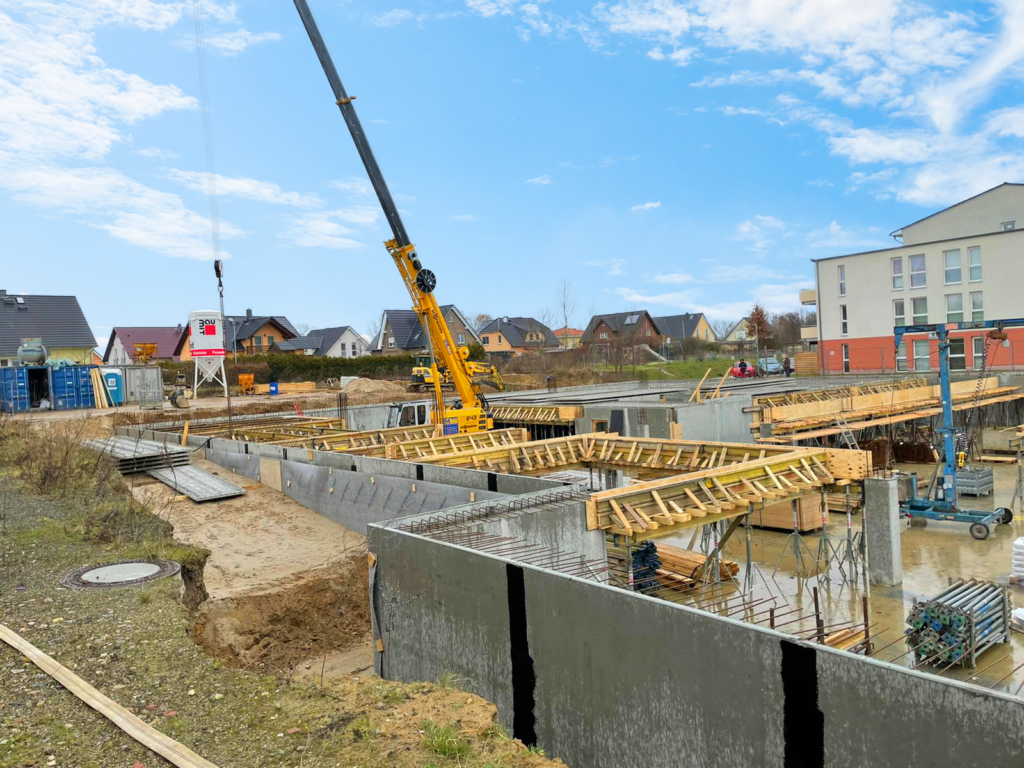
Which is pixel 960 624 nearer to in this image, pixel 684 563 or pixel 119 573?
pixel 684 563

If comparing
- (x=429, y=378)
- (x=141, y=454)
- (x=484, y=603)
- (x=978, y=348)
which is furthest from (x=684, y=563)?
(x=978, y=348)

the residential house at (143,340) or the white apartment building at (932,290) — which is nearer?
the white apartment building at (932,290)

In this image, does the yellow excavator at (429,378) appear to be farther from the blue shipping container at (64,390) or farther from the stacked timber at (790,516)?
the blue shipping container at (64,390)

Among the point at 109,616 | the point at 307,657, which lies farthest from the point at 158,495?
the point at 109,616

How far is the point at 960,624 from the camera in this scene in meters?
10.1

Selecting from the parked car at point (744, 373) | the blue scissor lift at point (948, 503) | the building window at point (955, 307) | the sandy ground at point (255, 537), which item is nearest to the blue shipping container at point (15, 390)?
the sandy ground at point (255, 537)

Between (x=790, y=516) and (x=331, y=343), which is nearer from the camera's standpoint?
(x=790, y=516)

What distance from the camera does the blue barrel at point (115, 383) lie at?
126 ft

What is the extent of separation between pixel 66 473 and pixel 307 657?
8.76 meters

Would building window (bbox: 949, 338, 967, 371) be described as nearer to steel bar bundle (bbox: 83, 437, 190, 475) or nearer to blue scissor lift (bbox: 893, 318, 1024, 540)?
blue scissor lift (bbox: 893, 318, 1024, 540)

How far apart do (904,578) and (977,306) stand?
32.2 meters

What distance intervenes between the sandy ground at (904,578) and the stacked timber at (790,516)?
21 cm

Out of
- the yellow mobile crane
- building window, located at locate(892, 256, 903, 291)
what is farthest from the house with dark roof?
building window, located at locate(892, 256, 903, 291)

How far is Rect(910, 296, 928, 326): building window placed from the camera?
137 ft
